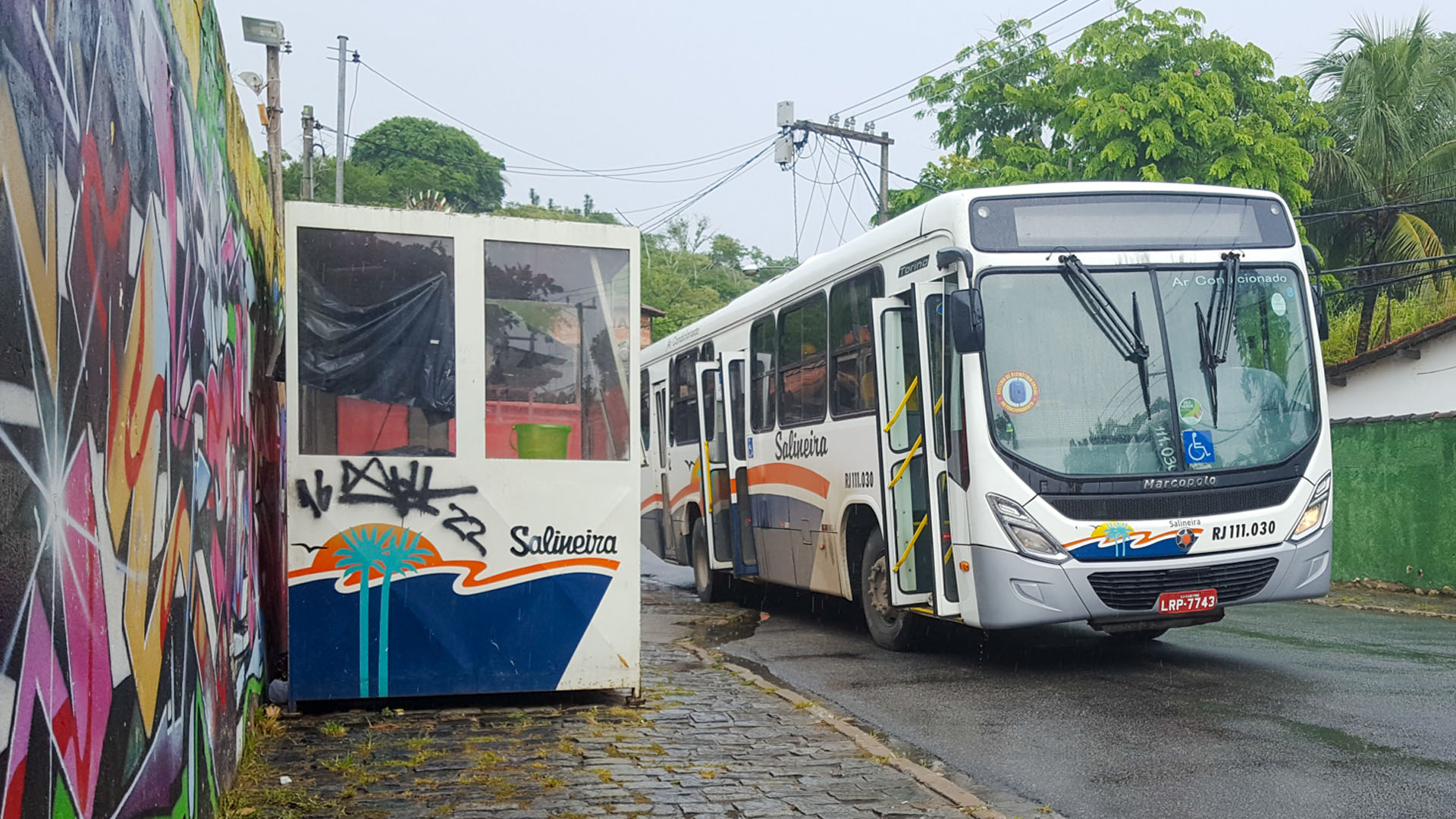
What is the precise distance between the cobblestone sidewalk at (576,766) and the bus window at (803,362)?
4021 millimetres

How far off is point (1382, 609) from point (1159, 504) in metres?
7.38

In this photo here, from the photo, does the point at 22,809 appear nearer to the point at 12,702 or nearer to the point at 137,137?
the point at 12,702

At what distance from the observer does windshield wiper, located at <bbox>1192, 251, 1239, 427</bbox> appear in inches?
359

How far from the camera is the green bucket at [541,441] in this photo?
26.4ft

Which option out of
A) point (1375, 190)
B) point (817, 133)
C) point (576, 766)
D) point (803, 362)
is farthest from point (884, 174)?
point (576, 766)

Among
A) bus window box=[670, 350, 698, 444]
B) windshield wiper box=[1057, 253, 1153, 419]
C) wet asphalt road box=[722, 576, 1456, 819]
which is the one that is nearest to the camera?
wet asphalt road box=[722, 576, 1456, 819]

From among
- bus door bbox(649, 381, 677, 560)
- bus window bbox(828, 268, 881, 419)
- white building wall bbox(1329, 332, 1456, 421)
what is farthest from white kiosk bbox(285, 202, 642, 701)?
white building wall bbox(1329, 332, 1456, 421)

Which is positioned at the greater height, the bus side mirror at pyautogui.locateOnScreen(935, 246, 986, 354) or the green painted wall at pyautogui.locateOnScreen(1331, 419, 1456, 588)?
the bus side mirror at pyautogui.locateOnScreen(935, 246, 986, 354)

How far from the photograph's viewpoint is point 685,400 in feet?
53.2

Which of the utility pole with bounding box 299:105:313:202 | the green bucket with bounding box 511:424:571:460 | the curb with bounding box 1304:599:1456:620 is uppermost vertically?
the utility pole with bounding box 299:105:313:202

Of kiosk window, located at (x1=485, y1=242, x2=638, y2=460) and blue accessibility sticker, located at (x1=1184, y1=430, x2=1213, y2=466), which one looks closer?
kiosk window, located at (x1=485, y1=242, x2=638, y2=460)

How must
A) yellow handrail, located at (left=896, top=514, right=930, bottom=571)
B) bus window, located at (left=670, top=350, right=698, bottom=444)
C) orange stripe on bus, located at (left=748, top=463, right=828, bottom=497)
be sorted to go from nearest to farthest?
yellow handrail, located at (left=896, top=514, right=930, bottom=571) → orange stripe on bus, located at (left=748, top=463, right=828, bottom=497) → bus window, located at (left=670, top=350, right=698, bottom=444)

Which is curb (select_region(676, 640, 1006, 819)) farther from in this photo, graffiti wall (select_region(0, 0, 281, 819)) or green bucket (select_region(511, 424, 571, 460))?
graffiti wall (select_region(0, 0, 281, 819))

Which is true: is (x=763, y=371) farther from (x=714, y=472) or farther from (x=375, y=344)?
(x=375, y=344)
